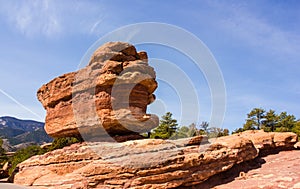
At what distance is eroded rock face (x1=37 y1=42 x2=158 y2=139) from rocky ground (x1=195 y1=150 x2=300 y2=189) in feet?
19.8

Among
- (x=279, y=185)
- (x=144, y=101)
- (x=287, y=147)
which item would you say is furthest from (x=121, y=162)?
(x=287, y=147)

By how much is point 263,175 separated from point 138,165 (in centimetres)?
760

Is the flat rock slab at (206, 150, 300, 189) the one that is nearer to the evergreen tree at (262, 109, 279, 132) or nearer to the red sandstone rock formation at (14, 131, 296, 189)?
the red sandstone rock formation at (14, 131, 296, 189)

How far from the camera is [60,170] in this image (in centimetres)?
1577

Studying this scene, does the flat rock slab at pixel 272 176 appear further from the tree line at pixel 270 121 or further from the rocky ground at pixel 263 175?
the tree line at pixel 270 121

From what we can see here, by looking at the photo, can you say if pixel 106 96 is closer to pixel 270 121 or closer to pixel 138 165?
pixel 138 165

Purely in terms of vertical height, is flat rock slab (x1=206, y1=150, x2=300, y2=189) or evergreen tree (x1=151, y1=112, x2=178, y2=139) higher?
evergreen tree (x1=151, y1=112, x2=178, y2=139)

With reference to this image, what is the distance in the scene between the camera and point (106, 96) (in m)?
17.6

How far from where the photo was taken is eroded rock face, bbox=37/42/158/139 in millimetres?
17453

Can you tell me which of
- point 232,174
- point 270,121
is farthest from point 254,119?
point 232,174

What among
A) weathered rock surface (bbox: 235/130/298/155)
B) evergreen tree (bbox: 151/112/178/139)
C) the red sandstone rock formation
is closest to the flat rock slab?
the red sandstone rock formation

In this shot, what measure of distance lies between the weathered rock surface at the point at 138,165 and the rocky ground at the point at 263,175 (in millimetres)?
677

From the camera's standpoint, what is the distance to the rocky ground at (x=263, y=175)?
43.7 feet

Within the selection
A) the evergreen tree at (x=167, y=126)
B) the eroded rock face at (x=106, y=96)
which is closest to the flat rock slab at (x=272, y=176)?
the eroded rock face at (x=106, y=96)
